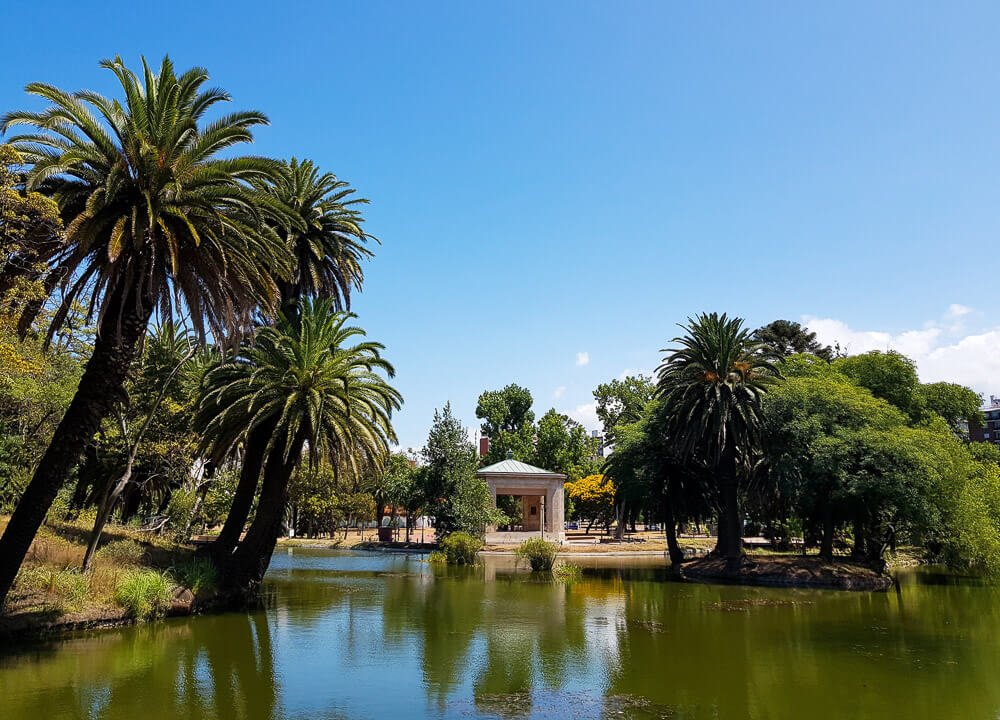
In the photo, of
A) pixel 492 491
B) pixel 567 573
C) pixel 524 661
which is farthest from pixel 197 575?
pixel 492 491

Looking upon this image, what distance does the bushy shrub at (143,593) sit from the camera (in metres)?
19.4

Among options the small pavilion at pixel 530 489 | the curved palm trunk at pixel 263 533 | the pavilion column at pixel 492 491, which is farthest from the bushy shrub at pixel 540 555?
the curved palm trunk at pixel 263 533

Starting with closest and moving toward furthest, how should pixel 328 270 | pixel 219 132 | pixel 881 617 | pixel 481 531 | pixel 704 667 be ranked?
pixel 704 667 → pixel 219 132 → pixel 881 617 → pixel 328 270 → pixel 481 531

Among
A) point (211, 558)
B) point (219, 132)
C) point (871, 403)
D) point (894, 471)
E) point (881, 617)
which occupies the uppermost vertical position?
point (219, 132)

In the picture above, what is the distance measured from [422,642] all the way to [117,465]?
15990 mm

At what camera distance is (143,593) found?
1970cm

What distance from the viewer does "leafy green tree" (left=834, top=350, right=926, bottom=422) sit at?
45250 mm

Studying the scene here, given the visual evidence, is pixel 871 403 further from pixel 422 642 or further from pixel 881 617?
pixel 422 642

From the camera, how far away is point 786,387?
38.0 metres

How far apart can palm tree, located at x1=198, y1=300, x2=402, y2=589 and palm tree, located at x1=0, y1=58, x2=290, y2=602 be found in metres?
6.21

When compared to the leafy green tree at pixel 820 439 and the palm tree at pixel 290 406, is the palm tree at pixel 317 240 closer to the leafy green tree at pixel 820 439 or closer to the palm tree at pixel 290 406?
the palm tree at pixel 290 406

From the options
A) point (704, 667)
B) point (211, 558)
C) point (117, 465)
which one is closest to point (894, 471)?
point (704, 667)

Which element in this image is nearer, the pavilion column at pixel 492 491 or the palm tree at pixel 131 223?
the palm tree at pixel 131 223

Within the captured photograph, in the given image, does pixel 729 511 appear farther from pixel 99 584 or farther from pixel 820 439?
pixel 99 584
